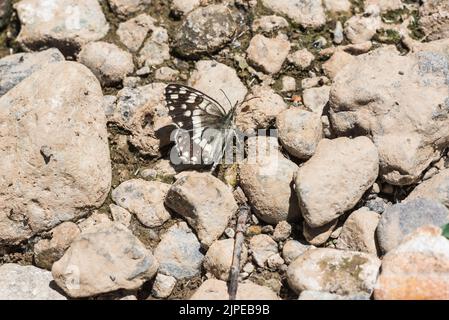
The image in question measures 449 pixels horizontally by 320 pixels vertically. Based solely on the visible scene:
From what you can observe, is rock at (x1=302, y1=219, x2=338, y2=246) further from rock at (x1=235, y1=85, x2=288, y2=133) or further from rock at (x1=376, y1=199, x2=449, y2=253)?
rock at (x1=235, y1=85, x2=288, y2=133)

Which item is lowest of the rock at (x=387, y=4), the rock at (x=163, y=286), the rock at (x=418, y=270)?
the rock at (x=163, y=286)

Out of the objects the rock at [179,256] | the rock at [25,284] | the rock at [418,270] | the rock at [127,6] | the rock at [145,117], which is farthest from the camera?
the rock at [127,6]

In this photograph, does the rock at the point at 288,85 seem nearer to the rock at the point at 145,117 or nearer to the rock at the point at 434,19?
the rock at the point at 145,117

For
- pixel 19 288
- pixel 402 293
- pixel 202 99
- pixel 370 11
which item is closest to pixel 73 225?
pixel 19 288

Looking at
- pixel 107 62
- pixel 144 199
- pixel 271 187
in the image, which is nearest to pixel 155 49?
pixel 107 62

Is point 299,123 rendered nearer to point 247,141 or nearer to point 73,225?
point 247,141

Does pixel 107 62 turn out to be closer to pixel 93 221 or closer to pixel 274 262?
pixel 93 221

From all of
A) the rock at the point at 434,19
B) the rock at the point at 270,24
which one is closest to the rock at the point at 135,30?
the rock at the point at 270,24
